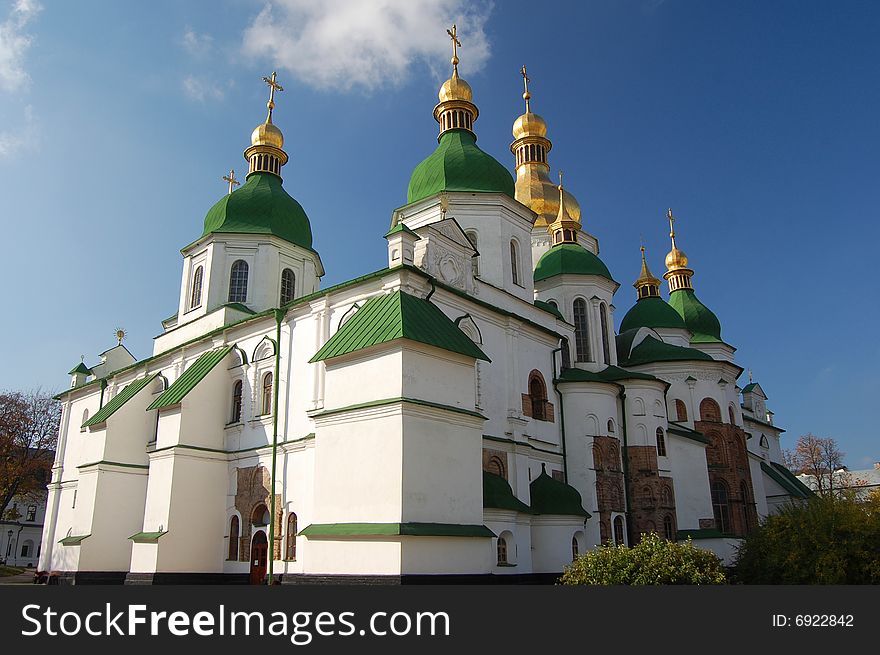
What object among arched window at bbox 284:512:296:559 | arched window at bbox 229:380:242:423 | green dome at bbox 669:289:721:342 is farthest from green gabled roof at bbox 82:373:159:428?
green dome at bbox 669:289:721:342

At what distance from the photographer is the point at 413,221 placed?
2444 centimetres

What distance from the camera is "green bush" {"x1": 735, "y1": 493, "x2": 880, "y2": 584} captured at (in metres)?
14.5

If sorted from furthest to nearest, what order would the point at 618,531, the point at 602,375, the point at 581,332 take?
the point at 581,332, the point at 602,375, the point at 618,531

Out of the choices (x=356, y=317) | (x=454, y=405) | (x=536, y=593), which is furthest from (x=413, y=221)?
(x=536, y=593)

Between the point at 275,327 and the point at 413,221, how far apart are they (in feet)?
20.8

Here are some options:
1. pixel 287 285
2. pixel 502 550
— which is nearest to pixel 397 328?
pixel 502 550

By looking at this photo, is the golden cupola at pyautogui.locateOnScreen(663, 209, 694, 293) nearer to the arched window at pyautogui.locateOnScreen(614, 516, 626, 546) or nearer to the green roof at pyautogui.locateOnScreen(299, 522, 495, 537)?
the arched window at pyautogui.locateOnScreen(614, 516, 626, 546)

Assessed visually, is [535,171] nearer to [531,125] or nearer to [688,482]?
[531,125]

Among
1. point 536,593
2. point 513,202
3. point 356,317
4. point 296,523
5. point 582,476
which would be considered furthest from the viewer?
point 513,202

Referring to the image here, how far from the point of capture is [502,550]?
730 inches

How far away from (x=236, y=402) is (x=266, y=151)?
488 inches

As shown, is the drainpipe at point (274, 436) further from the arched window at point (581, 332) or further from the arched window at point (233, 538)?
the arched window at point (581, 332)

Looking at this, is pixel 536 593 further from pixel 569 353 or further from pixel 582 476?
pixel 569 353

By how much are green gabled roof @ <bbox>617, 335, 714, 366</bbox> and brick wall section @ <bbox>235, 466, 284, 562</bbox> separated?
721 inches
